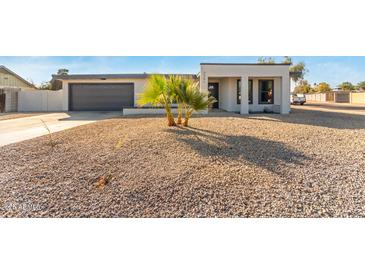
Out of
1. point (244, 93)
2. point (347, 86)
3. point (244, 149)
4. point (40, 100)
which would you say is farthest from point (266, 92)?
point (347, 86)

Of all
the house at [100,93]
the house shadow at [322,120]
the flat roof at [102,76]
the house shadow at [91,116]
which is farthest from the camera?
the house at [100,93]

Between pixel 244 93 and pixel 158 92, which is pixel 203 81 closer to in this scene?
pixel 244 93

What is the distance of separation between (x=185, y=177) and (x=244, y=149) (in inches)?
102

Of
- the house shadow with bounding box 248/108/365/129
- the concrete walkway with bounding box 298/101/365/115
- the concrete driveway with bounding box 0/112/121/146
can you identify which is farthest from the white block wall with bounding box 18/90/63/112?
the concrete walkway with bounding box 298/101/365/115

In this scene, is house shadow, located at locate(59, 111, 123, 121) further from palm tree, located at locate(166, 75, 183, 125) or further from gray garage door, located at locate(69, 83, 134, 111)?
palm tree, located at locate(166, 75, 183, 125)

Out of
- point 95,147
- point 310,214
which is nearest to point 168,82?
point 95,147

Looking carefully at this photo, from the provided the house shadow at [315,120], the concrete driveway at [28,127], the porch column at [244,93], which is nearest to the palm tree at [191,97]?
the house shadow at [315,120]

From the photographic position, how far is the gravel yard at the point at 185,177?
169 inches

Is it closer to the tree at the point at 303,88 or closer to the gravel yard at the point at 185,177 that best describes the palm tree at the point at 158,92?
the gravel yard at the point at 185,177

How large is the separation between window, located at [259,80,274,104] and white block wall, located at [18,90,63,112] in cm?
1858

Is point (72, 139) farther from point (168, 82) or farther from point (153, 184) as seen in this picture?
point (153, 184)

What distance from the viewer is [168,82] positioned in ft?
32.9

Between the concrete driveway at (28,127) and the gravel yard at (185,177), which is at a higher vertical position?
the concrete driveway at (28,127)

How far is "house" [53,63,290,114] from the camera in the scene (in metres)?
17.2
